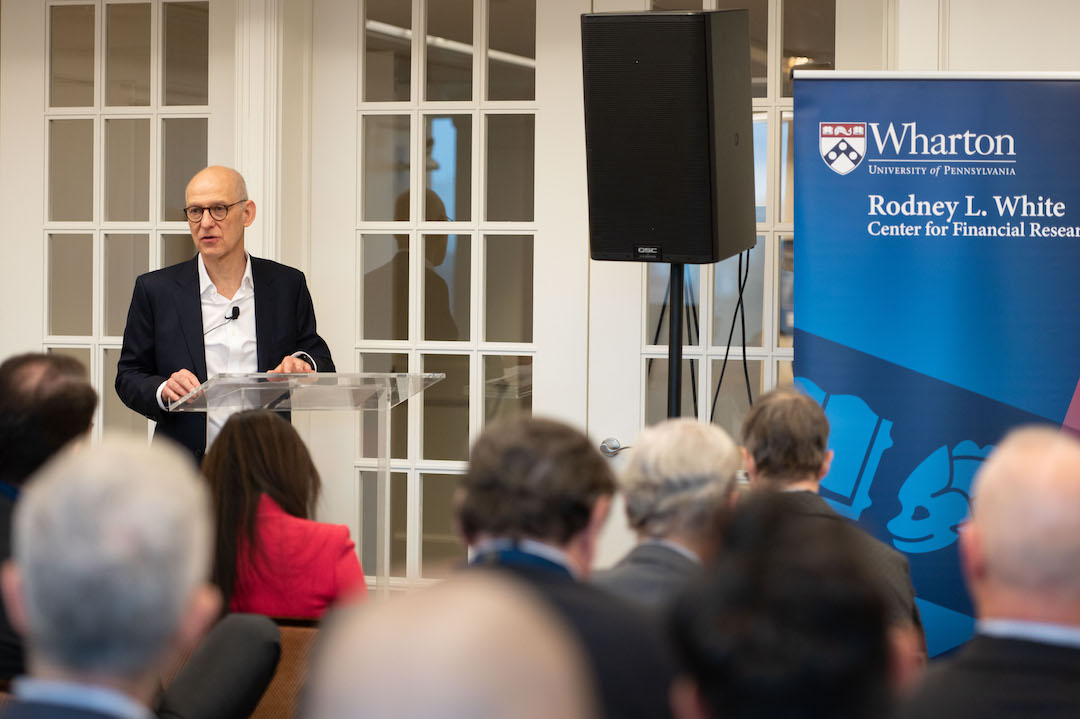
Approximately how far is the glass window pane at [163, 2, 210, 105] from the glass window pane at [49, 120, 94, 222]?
363 mm

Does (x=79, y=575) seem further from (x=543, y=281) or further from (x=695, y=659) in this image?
(x=543, y=281)

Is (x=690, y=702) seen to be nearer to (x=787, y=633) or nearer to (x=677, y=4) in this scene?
(x=787, y=633)

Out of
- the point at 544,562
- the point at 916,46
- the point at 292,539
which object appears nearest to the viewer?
the point at 544,562

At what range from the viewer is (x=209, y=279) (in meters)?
3.60

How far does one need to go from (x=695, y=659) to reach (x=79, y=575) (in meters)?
0.56

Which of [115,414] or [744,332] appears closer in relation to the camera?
[744,332]

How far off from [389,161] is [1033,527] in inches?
125

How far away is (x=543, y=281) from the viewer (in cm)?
411

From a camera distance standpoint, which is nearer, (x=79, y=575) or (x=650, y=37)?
(x=79, y=575)

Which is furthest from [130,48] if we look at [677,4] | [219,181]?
[677,4]

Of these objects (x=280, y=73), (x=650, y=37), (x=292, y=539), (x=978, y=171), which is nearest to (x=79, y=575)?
(x=292, y=539)

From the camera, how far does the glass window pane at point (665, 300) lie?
407cm

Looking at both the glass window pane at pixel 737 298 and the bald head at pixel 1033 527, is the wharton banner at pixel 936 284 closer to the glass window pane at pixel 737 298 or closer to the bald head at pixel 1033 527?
the glass window pane at pixel 737 298

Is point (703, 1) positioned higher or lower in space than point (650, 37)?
higher
